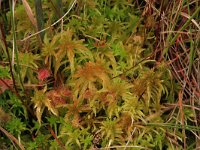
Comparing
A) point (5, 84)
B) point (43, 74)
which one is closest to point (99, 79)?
point (43, 74)

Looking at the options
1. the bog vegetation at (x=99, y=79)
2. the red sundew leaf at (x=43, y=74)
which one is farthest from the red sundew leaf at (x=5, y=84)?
the red sundew leaf at (x=43, y=74)

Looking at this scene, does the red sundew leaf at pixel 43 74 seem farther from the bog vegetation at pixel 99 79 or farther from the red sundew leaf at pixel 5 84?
the red sundew leaf at pixel 5 84

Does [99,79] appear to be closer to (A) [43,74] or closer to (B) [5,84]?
(A) [43,74]

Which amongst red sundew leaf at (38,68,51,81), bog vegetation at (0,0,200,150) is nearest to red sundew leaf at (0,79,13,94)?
bog vegetation at (0,0,200,150)

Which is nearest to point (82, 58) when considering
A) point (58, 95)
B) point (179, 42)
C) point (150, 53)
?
point (58, 95)

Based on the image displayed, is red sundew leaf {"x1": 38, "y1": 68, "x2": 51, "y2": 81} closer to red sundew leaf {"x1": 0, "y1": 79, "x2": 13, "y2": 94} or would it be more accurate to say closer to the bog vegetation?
the bog vegetation

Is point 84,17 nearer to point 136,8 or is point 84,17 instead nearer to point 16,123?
point 136,8
